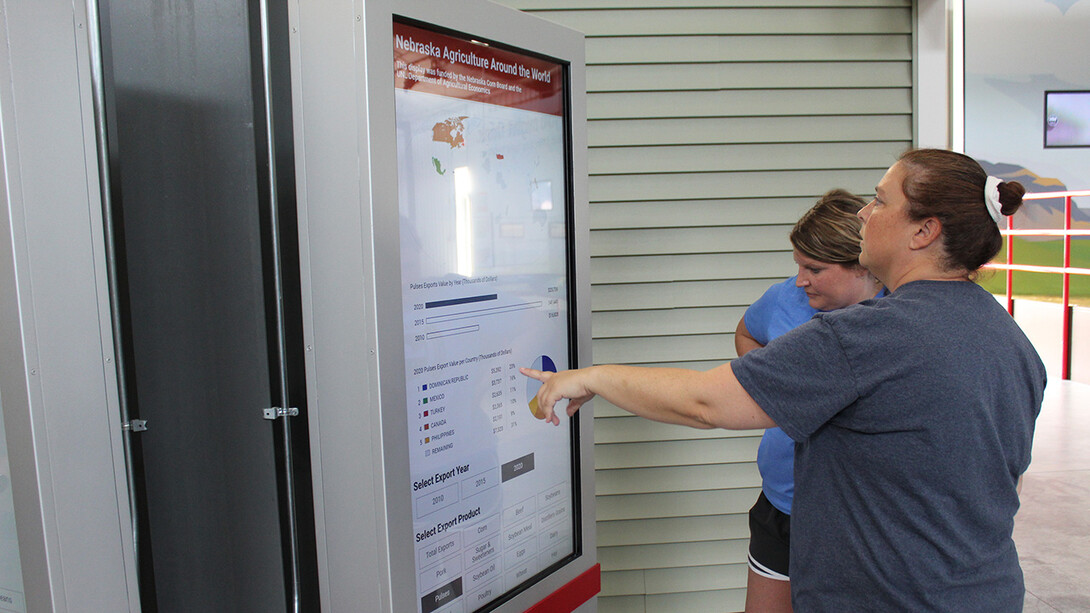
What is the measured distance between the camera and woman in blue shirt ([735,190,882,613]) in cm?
198

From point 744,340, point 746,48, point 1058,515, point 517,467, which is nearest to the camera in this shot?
point 517,467

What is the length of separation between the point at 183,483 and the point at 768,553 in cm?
150

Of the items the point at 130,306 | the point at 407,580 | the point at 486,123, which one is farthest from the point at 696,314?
the point at 130,306

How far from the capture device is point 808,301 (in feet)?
7.12

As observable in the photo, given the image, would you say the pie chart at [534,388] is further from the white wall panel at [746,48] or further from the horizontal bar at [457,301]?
the white wall panel at [746,48]

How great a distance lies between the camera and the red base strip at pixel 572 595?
180cm

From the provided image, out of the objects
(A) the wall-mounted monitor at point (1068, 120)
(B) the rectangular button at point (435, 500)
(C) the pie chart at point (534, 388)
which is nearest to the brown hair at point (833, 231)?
(C) the pie chart at point (534, 388)

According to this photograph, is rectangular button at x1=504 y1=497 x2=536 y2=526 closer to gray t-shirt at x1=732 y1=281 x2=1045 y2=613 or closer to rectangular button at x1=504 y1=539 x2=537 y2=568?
rectangular button at x1=504 y1=539 x2=537 y2=568

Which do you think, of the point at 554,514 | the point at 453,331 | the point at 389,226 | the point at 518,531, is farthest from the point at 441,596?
the point at 389,226

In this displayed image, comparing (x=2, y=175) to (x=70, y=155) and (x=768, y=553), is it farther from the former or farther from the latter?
(x=768, y=553)

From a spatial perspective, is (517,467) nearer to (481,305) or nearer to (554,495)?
(554,495)

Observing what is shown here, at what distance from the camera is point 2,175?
1100 millimetres

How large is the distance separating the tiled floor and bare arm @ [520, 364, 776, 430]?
3.12 meters

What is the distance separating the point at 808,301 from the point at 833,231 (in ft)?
0.88
